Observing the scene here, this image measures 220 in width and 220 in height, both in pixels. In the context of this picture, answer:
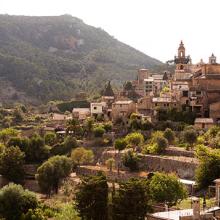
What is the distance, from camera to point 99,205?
1271 inches

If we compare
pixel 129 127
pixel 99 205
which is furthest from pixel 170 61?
pixel 99 205

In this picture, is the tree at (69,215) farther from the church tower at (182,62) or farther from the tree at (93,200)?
the church tower at (182,62)

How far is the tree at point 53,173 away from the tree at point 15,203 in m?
7.03

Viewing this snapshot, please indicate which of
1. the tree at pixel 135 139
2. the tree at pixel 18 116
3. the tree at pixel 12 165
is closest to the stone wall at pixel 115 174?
the tree at pixel 135 139

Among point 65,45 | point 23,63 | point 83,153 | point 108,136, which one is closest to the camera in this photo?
point 83,153

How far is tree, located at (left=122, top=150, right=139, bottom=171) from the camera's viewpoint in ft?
156

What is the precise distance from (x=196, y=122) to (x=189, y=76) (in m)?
13.2

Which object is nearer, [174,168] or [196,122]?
[174,168]

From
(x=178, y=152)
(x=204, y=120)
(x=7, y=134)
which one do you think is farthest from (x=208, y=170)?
(x=7, y=134)

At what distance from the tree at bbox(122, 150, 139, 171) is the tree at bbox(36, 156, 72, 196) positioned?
4.57m

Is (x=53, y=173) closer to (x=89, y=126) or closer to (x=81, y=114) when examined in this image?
(x=89, y=126)

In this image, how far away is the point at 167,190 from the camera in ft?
118

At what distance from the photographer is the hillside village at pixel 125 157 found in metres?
32.9

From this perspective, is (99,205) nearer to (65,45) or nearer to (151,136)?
(151,136)
